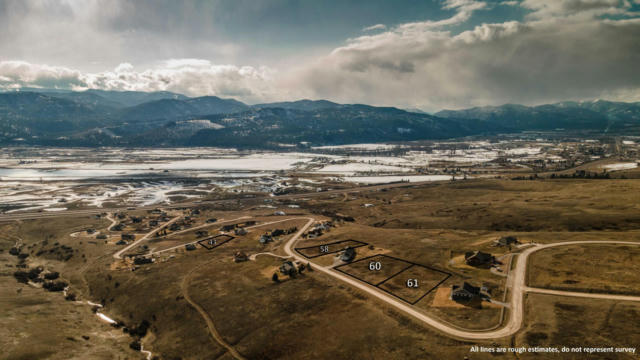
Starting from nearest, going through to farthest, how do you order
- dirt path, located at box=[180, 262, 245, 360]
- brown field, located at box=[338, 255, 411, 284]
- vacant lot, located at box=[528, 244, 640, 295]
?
dirt path, located at box=[180, 262, 245, 360], vacant lot, located at box=[528, 244, 640, 295], brown field, located at box=[338, 255, 411, 284]

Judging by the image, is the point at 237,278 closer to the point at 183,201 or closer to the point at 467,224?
the point at 467,224

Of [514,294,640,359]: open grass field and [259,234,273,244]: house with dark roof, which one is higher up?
[514,294,640,359]: open grass field

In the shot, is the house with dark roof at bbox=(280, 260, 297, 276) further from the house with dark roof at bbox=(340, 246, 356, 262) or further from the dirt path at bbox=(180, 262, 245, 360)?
the dirt path at bbox=(180, 262, 245, 360)

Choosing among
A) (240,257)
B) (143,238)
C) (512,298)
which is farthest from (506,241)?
(143,238)

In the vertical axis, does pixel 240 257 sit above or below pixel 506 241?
below

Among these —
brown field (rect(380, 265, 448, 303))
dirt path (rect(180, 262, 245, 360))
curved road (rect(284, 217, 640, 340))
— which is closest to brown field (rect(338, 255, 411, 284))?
brown field (rect(380, 265, 448, 303))

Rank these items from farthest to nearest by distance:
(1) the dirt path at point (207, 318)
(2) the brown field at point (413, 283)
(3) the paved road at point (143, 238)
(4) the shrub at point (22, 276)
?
(3) the paved road at point (143, 238), (4) the shrub at point (22, 276), (2) the brown field at point (413, 283), (1) the dirt path at point (207, 318)

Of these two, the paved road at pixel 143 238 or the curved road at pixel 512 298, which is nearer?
the curved road at pixel 512 298

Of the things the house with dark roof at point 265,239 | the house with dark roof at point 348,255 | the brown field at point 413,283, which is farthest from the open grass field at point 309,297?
the house with dark roof at point 348,255

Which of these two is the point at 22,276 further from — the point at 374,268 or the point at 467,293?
the point at 467,293

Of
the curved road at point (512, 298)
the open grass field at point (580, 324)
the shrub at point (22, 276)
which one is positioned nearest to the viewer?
the open grass field at point (580, 324)

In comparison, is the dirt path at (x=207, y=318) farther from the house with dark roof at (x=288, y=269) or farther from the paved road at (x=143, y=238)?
the paved road at (x=143, y=238)

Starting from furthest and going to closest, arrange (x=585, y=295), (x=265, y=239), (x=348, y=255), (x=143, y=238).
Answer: (x=143, y=238), (x=265, y=239), (x=348, y=255), (x=585, y=295)
